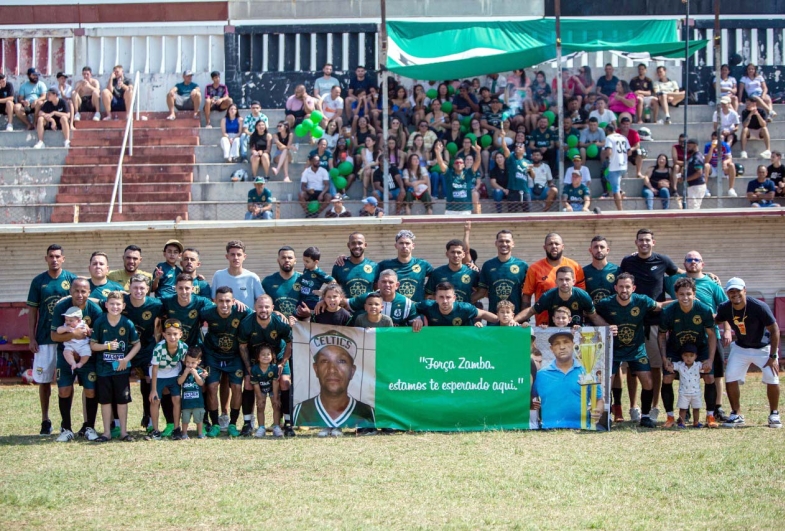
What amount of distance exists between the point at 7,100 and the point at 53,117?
102 centimetres

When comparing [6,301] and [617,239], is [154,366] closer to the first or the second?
[6,301]

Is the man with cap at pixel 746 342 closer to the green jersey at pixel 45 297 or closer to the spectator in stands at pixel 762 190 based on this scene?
the spectator in stands at pixel 762 190

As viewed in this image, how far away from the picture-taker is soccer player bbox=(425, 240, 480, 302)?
37.0ft

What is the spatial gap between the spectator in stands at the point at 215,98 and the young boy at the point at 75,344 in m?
9.79

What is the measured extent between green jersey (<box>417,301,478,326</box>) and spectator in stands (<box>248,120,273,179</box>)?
8249mm

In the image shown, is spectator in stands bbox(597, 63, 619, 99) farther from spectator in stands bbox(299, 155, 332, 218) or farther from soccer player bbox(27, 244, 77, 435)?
soccer player bbox(27, 244, 77, 435)

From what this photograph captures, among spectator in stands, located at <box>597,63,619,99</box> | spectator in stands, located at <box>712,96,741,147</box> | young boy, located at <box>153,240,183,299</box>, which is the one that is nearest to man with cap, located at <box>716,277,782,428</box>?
young boy, located at <box>153,240,183,299</box>

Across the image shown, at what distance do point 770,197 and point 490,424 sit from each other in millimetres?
8809

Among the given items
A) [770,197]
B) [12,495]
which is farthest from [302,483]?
[770,197]

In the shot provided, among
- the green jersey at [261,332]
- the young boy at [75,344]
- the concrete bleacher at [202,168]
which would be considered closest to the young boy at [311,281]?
the green jersey at [261,332]

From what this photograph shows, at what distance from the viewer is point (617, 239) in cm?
1717

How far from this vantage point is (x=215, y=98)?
19922 millimetres

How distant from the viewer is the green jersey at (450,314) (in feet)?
35.8

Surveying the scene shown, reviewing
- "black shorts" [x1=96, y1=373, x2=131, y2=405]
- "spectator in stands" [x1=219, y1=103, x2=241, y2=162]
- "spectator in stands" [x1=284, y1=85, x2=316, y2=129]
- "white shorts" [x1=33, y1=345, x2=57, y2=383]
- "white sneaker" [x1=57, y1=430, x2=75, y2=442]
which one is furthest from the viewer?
"spectator in stands" [x1=284, y1=85, x2=316, y2=129]
